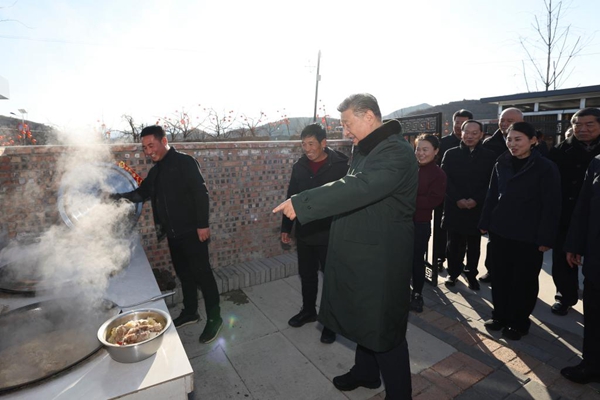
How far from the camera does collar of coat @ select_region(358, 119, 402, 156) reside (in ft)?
7.15

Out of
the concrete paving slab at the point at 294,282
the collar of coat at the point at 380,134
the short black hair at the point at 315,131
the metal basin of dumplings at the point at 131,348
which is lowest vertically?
the concrete paving slab at the point at 294,282

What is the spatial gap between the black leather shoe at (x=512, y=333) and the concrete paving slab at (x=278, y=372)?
200cm

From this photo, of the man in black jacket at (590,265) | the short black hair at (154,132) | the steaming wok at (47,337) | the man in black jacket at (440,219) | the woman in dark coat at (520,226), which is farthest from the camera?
the man in black jacket at (440,219)

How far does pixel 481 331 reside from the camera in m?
3.73

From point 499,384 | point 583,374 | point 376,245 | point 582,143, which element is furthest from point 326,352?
point 582,143

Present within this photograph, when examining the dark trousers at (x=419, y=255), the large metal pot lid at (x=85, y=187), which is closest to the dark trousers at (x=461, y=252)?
the dark trousers at (x=419, y=255)

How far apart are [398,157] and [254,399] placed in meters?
2.31

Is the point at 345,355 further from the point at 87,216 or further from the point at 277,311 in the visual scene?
the point at 87,216

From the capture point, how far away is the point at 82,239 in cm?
368

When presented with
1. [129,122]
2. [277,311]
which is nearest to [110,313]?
[277,311]

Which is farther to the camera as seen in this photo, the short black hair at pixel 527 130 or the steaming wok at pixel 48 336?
the short black hair at pixel 527 130

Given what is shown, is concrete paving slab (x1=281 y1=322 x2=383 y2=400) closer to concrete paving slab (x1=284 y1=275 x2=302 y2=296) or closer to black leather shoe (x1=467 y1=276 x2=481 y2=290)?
concrete paving slab (x1=284 y1=275 x2=302 y2=296)

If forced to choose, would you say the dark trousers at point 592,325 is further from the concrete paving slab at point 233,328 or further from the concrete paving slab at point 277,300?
the concrete paving slab at point 233,328

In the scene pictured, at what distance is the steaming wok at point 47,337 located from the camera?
2029mm
